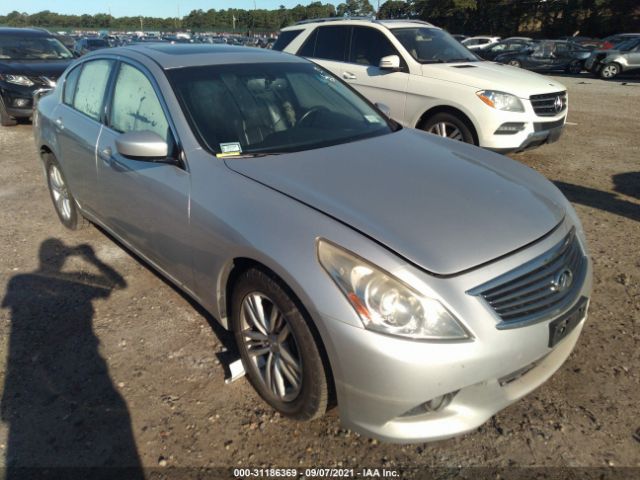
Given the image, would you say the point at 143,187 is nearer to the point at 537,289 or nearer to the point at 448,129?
the point at 537,289

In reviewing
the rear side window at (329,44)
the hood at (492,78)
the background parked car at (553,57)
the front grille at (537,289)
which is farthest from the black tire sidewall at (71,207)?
the background parked car at (553,57)

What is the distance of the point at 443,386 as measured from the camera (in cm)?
183

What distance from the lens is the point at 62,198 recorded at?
4.53 m

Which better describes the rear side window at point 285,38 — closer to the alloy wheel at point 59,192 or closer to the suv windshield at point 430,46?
the suv windshield at point 430,46

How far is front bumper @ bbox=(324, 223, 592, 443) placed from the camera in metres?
1.81

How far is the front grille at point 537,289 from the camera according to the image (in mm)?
1911

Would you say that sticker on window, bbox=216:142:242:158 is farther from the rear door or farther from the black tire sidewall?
the black tire sidewall

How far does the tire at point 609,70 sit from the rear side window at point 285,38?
1617 centimetres

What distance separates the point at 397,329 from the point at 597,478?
1125 mm

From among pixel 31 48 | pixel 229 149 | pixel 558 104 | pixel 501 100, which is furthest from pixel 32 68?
pixel 558 104

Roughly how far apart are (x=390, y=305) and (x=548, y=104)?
203 inches

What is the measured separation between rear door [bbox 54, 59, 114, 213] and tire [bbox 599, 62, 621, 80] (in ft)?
65.8

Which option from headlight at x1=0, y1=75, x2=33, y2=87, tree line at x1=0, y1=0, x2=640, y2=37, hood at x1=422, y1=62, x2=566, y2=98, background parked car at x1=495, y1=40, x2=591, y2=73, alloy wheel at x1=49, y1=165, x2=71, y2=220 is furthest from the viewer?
tree line at x1=0, y1=0, x2=640, y2=37

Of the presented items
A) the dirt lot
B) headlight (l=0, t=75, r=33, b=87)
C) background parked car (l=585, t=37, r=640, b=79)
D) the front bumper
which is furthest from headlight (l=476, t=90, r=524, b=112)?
background parked car (l=585, t=37, r=640, b=79)
